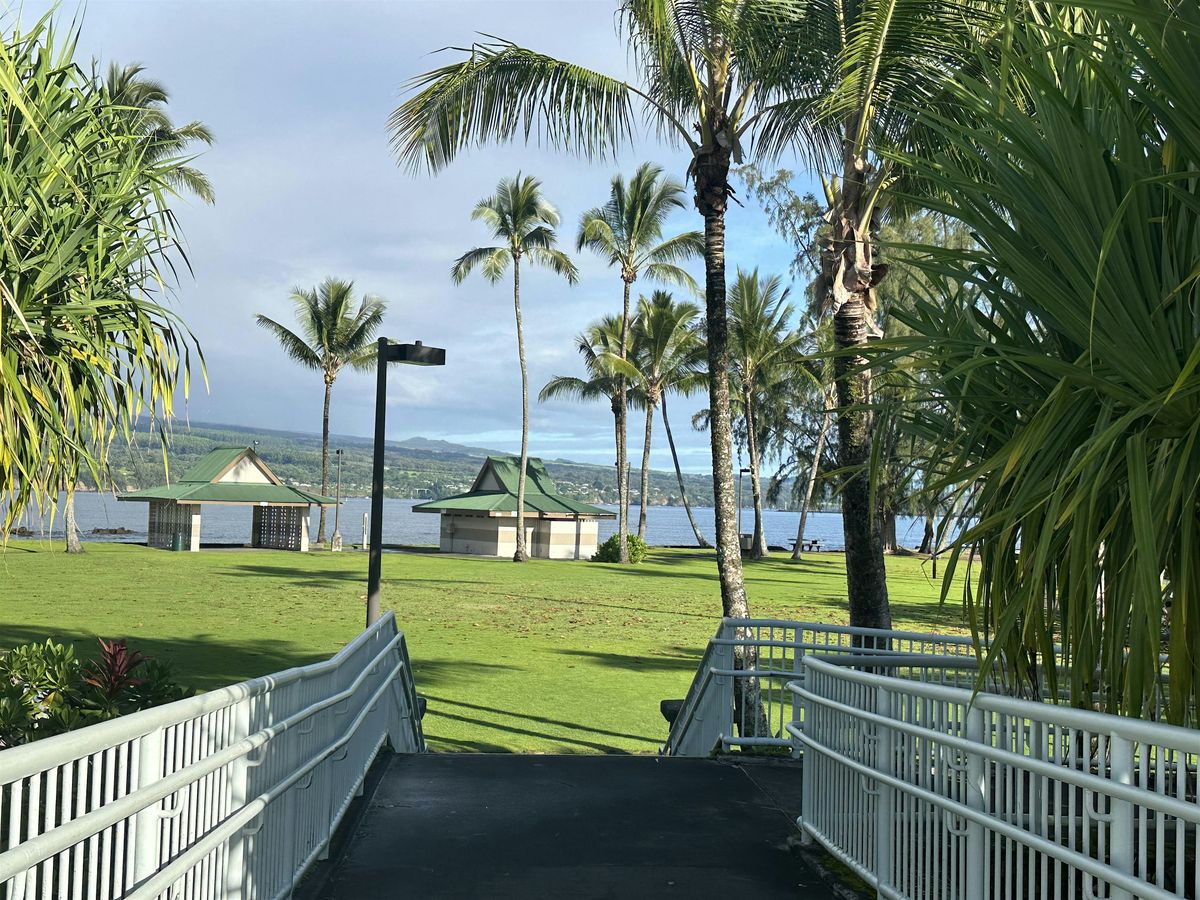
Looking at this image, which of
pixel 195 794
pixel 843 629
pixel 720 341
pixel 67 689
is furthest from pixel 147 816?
pixel 720 341

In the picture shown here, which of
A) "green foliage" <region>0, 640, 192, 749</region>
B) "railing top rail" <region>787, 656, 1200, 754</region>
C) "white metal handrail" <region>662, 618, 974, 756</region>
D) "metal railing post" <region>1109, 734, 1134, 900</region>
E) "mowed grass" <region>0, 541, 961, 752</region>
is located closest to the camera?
"railing top rail" <region>787, 656, 1200, 754</region>

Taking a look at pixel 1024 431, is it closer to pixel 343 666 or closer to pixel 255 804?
pixel 255 804

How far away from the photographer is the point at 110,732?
104 inches

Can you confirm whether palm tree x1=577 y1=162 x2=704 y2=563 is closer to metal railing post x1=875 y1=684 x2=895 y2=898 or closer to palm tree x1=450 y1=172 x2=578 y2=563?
palm tree x1=450 y1=172 x2=578 y2=563

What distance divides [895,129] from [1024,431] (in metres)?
8.34

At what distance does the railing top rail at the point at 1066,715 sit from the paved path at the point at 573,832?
4.88 ft

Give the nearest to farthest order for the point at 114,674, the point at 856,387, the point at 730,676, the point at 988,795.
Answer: the point at 988,795 < the point at 114,674 < the point at 730,676 < the point at 856,387

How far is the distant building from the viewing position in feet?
160

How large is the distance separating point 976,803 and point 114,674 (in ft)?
16.4

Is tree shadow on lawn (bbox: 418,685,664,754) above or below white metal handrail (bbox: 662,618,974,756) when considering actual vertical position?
below

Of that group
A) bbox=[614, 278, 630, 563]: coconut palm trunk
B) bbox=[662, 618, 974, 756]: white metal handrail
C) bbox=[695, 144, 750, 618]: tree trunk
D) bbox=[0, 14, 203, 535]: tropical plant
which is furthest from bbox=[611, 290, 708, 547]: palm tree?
bbox=[0, 14, 203, 535]: tropical plant

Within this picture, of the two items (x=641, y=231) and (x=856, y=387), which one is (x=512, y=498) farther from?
(x=856, y=387)

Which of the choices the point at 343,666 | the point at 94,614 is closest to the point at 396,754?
the point at 343,666

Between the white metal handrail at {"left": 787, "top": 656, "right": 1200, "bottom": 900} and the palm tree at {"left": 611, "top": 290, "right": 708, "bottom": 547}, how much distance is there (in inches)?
1586
